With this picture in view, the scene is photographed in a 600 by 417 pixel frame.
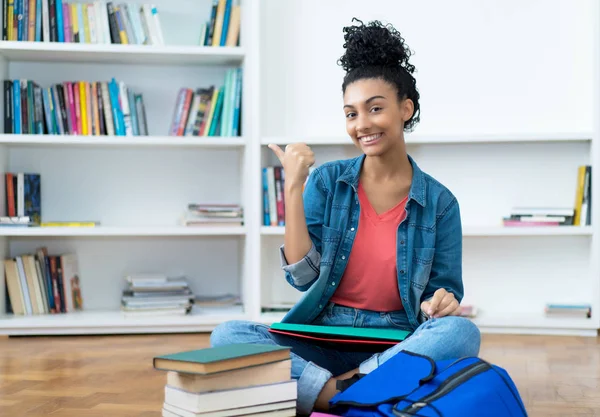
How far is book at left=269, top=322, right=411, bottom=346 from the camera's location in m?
1.81

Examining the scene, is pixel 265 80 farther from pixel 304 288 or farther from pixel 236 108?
pixel 304 288

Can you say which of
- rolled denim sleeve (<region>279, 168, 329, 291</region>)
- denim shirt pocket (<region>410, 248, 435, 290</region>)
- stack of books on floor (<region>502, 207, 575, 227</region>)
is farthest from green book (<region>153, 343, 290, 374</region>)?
stack of books on floor (<region>502, 207, 575, 227</region>)

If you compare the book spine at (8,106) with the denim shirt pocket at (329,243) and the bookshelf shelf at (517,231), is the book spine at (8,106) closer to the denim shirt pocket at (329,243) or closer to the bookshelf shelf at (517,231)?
the bookshelf shelf at (517,231)

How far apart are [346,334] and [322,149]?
2111mm

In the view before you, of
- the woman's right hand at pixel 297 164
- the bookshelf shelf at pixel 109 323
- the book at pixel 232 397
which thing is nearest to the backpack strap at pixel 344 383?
the book at pixel 232 397

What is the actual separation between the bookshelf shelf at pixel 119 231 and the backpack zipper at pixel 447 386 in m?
2.03

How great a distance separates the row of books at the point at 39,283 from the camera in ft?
11.9

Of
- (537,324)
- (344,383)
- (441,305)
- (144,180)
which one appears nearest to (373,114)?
(441,305)

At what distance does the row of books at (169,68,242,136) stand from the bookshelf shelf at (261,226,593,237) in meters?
0.47

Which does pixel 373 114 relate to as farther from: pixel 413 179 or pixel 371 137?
pixel 413 179

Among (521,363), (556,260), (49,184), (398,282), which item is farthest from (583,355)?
(49,184)

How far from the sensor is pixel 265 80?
12.4ft

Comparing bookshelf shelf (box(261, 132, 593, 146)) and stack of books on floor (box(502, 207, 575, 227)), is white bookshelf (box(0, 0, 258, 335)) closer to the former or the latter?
bookshelf shelf (box(261, 132, 593, 146))

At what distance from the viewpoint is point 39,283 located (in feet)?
11.9
